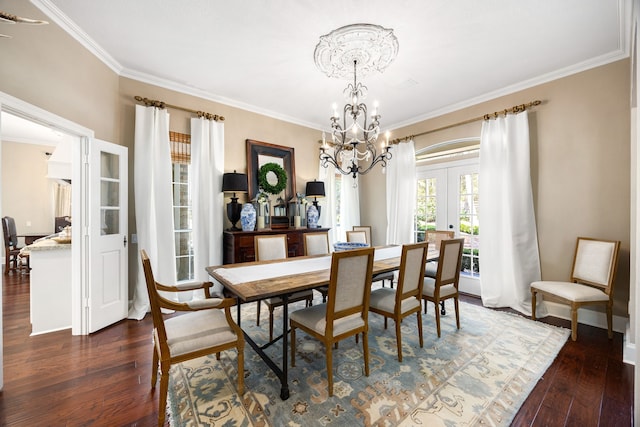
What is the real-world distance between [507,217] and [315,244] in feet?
8.50

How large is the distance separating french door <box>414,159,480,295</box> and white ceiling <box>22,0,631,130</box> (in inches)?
45.0

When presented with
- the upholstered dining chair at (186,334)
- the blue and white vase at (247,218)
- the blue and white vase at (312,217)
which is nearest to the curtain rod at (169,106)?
the blue and white vase at (247,218)

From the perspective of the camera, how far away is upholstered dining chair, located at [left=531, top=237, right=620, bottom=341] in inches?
100

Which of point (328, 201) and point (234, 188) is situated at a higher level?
point (234, 188)

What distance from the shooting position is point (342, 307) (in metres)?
1.89

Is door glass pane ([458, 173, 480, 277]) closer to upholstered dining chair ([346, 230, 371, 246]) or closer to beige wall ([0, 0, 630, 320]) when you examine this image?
beige wall ([0, 0, 630, 320])

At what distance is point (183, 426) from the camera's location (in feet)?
5.00

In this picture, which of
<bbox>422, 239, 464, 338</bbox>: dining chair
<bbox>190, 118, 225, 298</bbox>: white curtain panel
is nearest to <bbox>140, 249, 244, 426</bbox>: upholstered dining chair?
<bbox>190, 118, 225, 298</bbox>: white curtain panel

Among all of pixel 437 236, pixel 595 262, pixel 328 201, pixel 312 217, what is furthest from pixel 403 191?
pixel 595 262

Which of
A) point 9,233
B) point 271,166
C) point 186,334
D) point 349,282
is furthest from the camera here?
point 9,233

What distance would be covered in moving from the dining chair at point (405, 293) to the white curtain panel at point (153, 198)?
266cm

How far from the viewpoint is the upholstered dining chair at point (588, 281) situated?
2.54 m

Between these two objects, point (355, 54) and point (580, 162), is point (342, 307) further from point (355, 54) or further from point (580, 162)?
point (580, 162)

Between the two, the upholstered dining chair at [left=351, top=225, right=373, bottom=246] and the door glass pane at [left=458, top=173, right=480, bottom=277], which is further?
the upholstered dining chair at [left=351, top=225, right=373, bottom=246]
